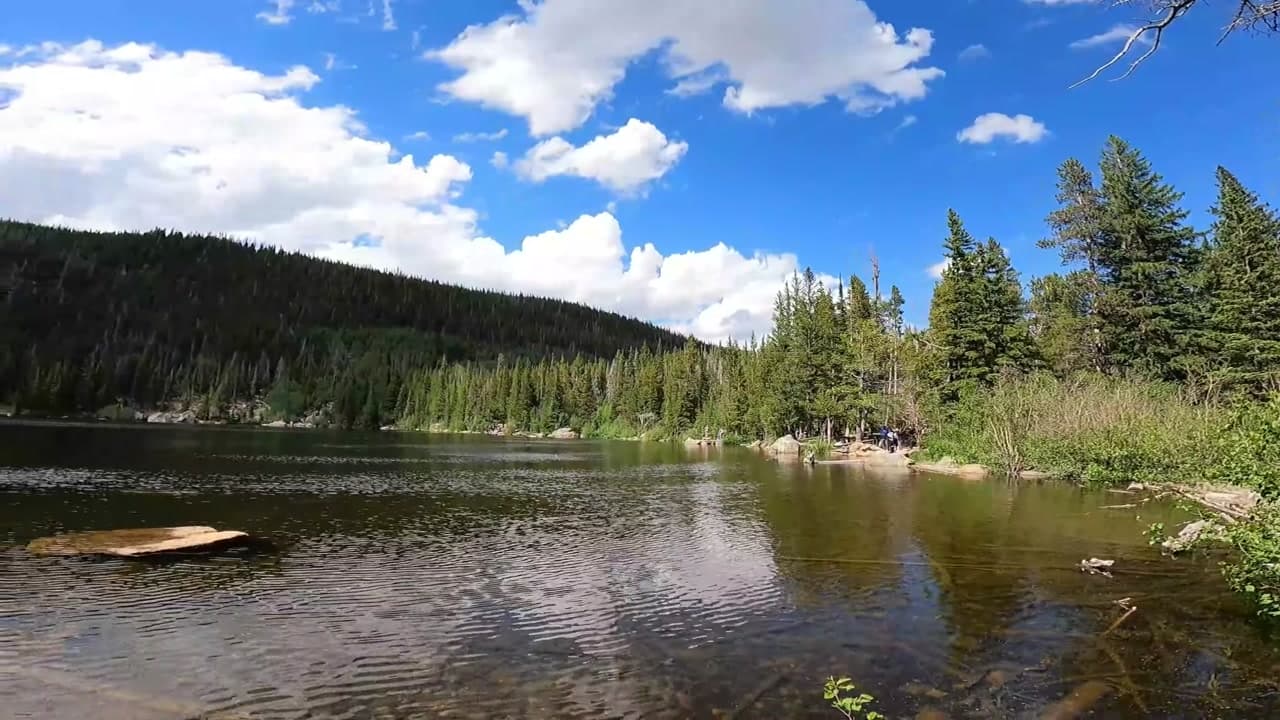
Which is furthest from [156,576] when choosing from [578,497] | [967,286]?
Answer: [967,286]

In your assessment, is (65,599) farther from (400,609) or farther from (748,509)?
(748,509)

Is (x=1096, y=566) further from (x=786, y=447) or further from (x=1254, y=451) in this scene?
(x=786, y=447)

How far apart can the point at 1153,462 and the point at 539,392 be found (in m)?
139

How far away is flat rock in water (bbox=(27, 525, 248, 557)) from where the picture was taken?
2038 cm

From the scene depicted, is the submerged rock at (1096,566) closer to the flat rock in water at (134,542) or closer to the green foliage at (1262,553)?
the green foliage at (1262,553)

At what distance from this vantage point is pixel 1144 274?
5706 cm

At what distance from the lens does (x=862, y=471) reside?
54.4 metres

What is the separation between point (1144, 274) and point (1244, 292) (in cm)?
687

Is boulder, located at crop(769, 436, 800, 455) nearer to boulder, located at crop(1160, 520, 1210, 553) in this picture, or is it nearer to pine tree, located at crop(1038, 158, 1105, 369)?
pine tree, located at crop(1038, 158, 1105, 369)

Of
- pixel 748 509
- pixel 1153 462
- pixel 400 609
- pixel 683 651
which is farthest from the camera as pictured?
pixel 1153 462

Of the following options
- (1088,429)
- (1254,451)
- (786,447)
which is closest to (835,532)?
(1254,451)

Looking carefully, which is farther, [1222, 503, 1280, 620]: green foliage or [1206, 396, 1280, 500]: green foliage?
[1206, 396, 1280, 500]: green foliage

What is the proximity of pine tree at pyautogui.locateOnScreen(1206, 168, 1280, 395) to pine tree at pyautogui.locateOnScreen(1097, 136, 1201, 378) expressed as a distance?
7.92 ft

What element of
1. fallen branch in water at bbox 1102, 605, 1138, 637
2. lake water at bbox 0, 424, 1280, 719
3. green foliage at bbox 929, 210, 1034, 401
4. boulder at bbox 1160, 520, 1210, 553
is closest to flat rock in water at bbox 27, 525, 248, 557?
lake water at bbox 0, 424, 1280, 719
